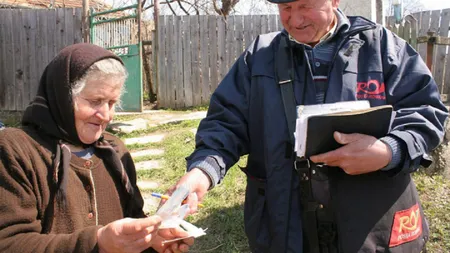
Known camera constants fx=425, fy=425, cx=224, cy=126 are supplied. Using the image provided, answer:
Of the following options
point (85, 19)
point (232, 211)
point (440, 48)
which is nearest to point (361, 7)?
→ point (232, 211)

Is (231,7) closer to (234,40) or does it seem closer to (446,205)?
(234,40)

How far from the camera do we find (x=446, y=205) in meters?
3.62

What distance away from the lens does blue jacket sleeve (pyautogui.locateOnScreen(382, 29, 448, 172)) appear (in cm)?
161

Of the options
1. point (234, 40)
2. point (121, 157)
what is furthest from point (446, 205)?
point (234, 40)

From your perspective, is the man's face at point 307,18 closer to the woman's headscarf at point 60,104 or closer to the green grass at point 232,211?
the woman's headscarf at point 60,104

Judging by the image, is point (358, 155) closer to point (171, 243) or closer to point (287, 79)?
point (287, 79)

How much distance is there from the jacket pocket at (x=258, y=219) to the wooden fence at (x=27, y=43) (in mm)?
7514

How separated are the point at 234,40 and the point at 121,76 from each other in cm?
759

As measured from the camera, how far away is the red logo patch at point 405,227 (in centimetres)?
164

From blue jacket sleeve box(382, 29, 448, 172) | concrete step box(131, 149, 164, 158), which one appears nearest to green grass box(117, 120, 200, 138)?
concrete step box(131, 149, 164, 158)

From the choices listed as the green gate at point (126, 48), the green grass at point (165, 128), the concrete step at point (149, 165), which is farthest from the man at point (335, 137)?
the green gate at point (126, 48)

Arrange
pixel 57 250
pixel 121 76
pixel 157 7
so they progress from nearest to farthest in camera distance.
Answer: pixel 57 250 < pixel 121 76 < pixel 157 7

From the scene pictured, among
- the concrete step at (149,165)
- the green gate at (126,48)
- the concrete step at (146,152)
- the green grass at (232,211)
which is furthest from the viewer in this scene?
the green gate at (126,48)

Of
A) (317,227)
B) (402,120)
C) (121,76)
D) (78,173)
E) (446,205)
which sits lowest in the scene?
(446,205)
